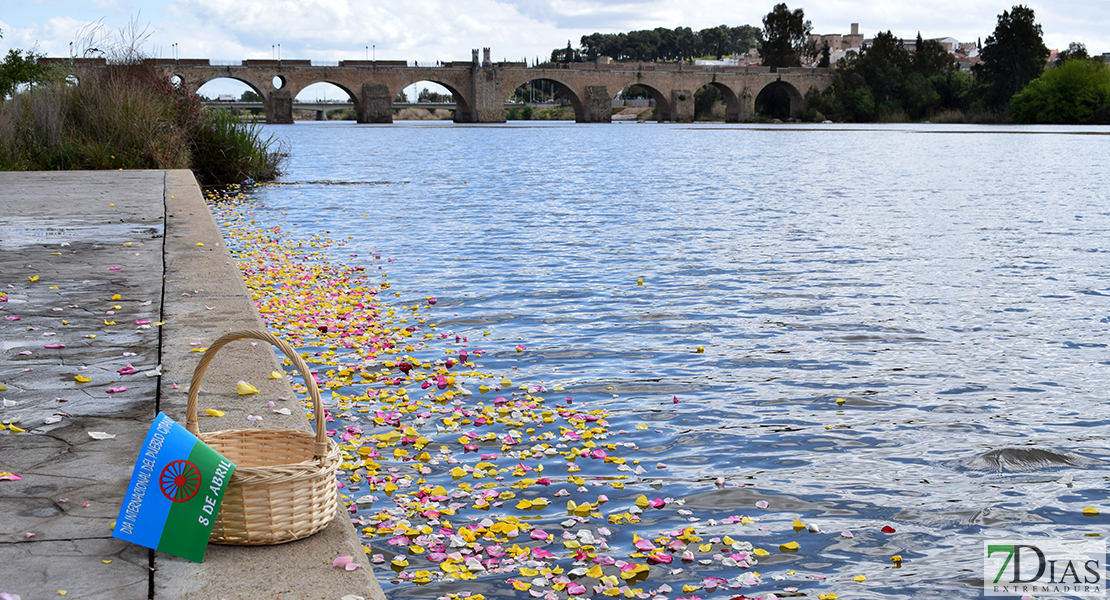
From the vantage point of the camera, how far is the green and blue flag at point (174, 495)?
2748 mm

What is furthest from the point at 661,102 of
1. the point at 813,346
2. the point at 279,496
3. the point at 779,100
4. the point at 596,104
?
the point at 279,496

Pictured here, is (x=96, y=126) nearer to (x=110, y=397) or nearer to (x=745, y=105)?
(x=110, y=397)

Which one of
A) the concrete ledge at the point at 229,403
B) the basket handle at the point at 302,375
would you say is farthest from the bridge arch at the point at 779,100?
the basket handle at the point at 302,375

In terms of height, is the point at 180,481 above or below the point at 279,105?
below

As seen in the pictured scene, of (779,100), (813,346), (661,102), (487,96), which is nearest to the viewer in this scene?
(813,346)

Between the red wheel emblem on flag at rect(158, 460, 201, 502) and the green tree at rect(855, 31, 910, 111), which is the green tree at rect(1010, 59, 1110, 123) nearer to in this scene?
the green tree at rect(855, 31, 910, 111)

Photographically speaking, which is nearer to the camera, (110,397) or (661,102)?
(110,397)

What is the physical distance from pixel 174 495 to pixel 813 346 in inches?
204

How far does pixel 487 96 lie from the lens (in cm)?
9062

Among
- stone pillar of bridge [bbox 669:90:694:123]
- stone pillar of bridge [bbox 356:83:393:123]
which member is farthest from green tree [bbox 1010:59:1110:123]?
stone pillar of bridge [bbox 356:83:393:123]

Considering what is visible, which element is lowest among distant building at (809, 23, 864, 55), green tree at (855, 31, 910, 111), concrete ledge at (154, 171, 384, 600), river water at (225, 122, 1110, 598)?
river water at (225, 122, 1110, 598)

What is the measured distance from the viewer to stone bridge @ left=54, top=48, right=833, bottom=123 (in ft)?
269

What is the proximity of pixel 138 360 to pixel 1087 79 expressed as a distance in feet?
260

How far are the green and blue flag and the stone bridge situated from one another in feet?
250
